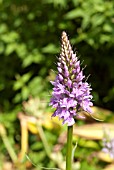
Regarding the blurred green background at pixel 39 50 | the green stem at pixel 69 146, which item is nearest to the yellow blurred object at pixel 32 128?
the blurred green background at pixel 39 50

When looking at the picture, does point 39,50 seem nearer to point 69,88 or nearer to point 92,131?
point 92,131

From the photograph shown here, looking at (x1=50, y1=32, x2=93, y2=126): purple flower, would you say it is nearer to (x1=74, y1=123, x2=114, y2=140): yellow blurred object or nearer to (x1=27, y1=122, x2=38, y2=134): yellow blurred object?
(x1=74, y1=123, x2=114, y2=140): yellow blurred object

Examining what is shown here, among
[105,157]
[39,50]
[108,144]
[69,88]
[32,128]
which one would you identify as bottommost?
[105,157]

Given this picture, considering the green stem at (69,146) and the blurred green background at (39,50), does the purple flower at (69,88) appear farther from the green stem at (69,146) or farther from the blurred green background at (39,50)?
the blurred green background at (39,50)

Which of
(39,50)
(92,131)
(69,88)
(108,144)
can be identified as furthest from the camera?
(39,50)

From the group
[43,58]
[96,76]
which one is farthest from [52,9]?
[96,76]

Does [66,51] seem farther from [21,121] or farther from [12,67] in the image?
[12,67]

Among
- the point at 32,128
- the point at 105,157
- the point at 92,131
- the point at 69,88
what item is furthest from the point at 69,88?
the point at 32,128

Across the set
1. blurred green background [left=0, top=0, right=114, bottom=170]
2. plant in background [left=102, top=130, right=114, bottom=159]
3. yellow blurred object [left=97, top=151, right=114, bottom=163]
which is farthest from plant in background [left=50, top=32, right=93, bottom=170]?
blurred green background [left=0, top=0, right=114, bottom=170]
